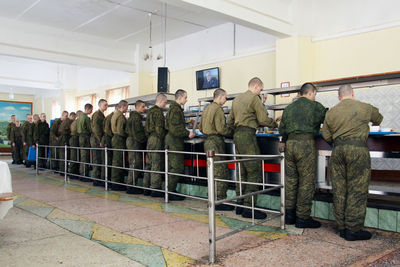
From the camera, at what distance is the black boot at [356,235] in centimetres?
323

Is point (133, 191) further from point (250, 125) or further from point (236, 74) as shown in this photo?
point (236, 74)

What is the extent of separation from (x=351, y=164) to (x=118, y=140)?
14.0ft

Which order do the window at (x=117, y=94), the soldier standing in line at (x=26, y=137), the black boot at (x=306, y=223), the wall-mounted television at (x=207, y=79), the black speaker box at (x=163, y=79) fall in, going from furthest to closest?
1. the window at (x=117, y=94)
2. the soldier standing in line at (x=26, y=137)
3. the black speaker box at (x=163, y=79)
4. the wall-mounted television at (x=207, y=79)
5. the black boot at (x=306, y=223)

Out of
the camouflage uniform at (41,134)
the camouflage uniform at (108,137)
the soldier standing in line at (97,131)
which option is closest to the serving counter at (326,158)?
the camouflage uniform at (108,137)

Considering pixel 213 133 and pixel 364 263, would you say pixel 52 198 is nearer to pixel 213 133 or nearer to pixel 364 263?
pixel 213 133

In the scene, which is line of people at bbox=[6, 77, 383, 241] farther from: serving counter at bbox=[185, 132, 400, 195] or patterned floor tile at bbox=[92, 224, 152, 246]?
patterned floor tile at bbox=[92, 224, 152, 246]

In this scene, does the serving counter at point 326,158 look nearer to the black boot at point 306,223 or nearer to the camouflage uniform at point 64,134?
the black boot at point 306,223

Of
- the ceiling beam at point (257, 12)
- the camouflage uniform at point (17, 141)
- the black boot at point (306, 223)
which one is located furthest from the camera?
the camouflage uniform at point (17, 141)

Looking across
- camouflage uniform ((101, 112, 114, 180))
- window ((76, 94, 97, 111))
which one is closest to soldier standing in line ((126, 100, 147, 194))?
camouflage uniform ((101, 112, 114, 180))

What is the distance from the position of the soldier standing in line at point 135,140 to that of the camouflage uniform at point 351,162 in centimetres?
336

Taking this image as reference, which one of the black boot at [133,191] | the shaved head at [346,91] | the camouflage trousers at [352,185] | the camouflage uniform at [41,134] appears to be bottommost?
the black boot at [133,191]

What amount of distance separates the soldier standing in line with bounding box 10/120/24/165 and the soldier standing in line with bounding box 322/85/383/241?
11172 mm

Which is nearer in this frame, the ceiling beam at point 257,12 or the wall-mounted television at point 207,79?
the ceiling beam at point 257,12

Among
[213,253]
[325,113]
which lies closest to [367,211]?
[325,113]
